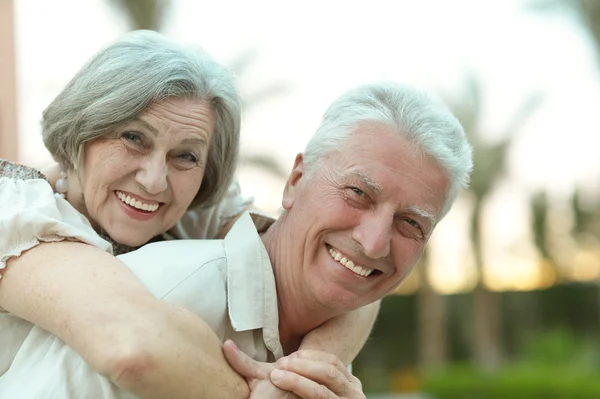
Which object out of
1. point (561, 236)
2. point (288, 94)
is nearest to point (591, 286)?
point (561, 236)

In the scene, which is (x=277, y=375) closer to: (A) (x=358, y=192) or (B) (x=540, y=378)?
(A) (x=358, y=192)

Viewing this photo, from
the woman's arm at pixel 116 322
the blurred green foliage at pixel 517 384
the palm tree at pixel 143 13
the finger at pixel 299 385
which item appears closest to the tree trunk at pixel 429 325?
the blurred green foliage at pixel 517 384

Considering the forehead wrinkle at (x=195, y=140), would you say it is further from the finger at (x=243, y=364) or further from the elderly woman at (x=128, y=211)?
the finger at (x=243, y=364)

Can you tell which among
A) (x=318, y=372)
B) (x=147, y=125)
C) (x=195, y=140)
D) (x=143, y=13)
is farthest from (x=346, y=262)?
(x=143, y=13)

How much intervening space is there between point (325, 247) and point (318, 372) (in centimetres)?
42

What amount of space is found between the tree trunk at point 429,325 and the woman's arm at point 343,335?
68.2 ft

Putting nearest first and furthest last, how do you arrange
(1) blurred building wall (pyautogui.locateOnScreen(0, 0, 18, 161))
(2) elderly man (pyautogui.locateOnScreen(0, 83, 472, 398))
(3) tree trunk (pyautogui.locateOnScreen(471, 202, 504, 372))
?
(2) elderly man (pyautogui.locateOnScreen(0, 83, 472, 398)) < (1) blurred building wall (pyautogui.locateOnScreen(0, 0, 18, 161)) < (3) tree trunk (pyautogui.locateOnScreen(471, 202, 504, 372))

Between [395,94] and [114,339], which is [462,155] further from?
[114,339]

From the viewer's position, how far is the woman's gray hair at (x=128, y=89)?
2.40m

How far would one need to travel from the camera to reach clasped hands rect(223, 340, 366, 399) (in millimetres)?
2100

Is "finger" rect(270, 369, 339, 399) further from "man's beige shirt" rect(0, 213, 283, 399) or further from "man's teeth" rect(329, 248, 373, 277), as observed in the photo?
"man's teeth" rect(329, 248, 373, 277)

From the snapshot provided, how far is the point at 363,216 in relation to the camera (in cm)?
239

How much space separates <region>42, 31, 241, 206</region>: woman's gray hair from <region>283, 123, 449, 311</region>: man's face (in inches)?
15.3

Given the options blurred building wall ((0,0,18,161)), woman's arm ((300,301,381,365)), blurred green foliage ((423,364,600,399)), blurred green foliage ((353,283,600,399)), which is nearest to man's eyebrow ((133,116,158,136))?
woman's arm ((300,301,381,365))
